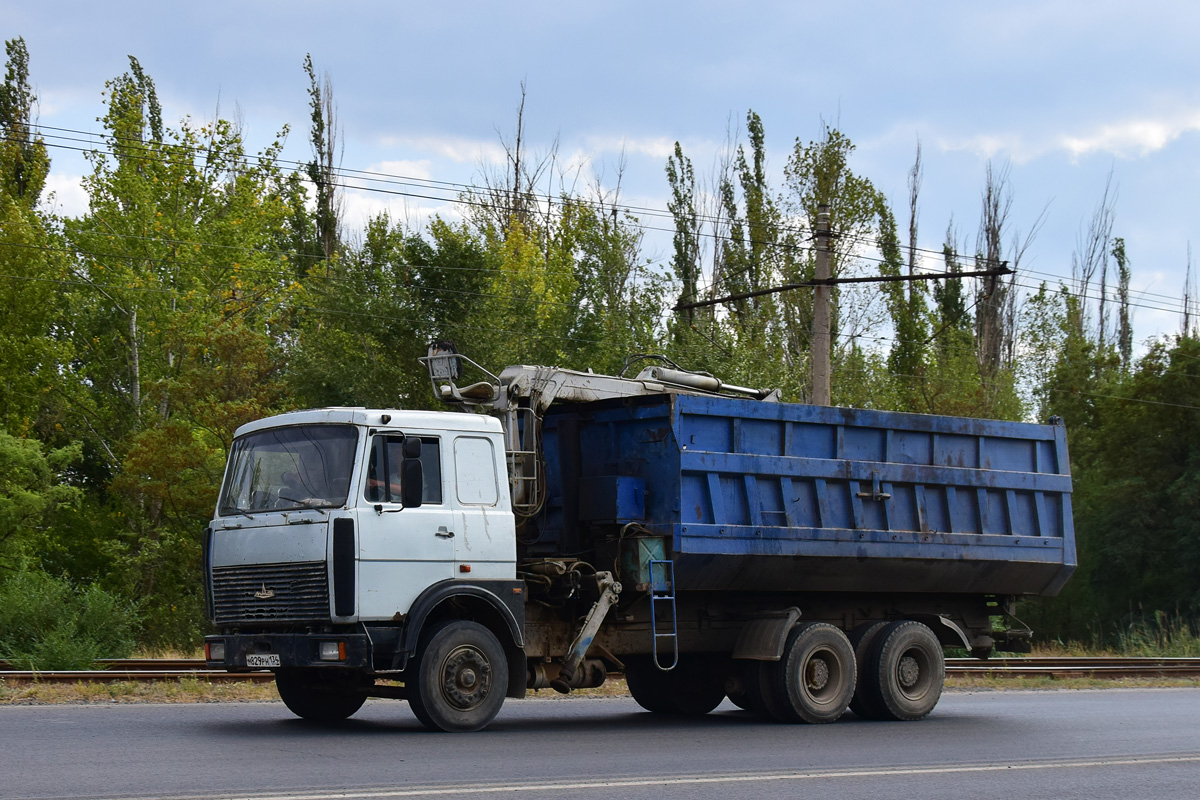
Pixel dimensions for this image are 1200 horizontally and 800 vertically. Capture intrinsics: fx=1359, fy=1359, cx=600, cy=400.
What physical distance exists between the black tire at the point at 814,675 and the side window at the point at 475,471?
3.28 m

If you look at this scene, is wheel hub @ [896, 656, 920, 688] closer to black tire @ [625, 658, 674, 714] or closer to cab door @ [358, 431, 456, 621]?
black tire @ [625, 658, 674, 714]

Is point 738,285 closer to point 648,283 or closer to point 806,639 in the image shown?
point 648,283

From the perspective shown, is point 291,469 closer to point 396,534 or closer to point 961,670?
point 396,534

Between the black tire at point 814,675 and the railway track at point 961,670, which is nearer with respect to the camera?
the black tire at point 814,675

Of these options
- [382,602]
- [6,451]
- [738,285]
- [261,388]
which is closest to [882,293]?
[738,285]

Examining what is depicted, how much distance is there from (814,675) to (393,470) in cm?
464

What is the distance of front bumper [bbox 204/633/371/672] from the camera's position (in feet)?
33.1

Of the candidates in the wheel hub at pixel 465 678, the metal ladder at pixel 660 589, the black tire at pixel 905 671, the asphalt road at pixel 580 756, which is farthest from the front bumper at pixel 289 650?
the black tire at pixel 905 671

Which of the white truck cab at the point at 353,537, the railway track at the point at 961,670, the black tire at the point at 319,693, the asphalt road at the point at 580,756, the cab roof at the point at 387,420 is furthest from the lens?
the railway track at the point at 961,670

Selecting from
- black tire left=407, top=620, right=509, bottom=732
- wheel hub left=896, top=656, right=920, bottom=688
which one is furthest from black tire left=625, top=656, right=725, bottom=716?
black tire left=407, top=620, right=509, bottom=732

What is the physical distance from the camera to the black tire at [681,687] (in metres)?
13.6

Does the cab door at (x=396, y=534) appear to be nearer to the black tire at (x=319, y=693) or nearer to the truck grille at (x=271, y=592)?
the truck grille at (x=271, y=592)

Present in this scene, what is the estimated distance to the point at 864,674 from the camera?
13.2 meters

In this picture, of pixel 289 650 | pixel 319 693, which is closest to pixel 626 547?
pixel 319 693
